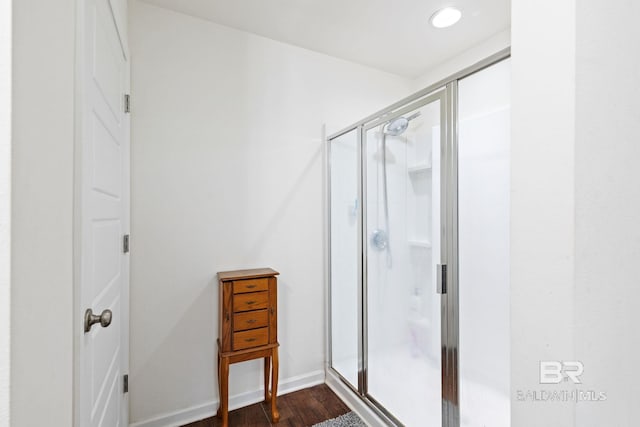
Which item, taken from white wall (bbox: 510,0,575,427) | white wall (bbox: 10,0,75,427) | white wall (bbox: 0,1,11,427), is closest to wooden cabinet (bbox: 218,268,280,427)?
white wall (bbox: 10,0,75,427)

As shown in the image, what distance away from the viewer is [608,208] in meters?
0.63

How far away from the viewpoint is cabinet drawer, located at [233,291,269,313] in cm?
169

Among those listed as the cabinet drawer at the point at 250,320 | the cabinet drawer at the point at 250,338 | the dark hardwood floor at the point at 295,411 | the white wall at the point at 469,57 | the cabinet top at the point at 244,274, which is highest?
the white wall at the point at 469,57

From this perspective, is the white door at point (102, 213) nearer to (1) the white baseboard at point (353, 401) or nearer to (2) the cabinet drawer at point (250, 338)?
(2) the cabinet drawer at point (250, 338)

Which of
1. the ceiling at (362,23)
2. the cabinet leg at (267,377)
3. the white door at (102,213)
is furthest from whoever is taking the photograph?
the cabinet leg at (267,377)

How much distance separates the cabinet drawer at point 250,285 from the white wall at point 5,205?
4.06ft

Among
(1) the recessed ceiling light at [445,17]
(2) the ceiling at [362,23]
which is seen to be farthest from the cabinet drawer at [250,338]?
(1) the recessed ceiling light at [445,17]

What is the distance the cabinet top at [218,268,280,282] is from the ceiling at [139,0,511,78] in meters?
1.62

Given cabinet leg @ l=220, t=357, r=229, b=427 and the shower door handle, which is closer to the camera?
the shower door handle

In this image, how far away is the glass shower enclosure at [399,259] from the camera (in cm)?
126

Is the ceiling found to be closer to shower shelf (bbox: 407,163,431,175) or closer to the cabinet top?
shower shelf (bbox: 407,163,431,175)

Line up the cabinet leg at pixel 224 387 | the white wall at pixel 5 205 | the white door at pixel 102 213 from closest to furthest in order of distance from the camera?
the white wall at pixel 5 205 → the white door at pixel 102 213 → the cabinet leg at pixel 224 387

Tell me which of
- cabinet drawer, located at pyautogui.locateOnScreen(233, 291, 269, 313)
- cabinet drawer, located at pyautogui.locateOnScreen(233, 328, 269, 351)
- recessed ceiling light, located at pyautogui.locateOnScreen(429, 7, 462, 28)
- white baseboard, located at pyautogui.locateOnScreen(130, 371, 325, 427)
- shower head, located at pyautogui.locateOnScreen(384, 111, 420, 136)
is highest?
recessed ceiling light, located at pyautogui.locateOnScreen(429, 7, 462, 28)

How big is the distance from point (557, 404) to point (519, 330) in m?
0.15
